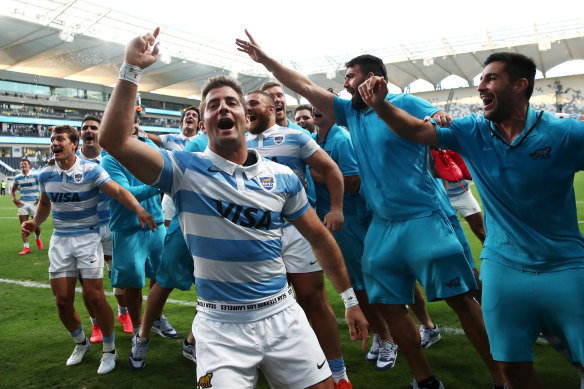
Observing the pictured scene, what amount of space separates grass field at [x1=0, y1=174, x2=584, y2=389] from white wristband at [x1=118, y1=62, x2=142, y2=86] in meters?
2.55

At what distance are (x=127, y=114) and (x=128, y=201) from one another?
7.33 ft

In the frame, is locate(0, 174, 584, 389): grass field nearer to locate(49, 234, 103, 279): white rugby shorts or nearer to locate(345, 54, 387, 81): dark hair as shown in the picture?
locate(49, 234, 103, 279): white rugby shorts

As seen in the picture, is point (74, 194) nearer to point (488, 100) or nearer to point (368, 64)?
point (368, 64)

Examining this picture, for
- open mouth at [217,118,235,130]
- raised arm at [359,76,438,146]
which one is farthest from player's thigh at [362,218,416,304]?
open mouth at [217,118,235,130]

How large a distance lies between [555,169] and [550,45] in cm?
5142

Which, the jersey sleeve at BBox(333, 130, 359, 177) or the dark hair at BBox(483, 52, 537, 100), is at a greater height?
the dark hair at BBox(483, 52, 537, 100)

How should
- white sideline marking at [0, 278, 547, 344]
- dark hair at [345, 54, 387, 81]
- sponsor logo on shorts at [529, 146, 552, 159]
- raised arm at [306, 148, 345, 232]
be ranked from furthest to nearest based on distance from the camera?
white sideline marking at [0, 278, 547, 344] < raised arm at [306, 148, 345, 232] < dark hair at [345, 54, 387, 81] < sponsor logo on shorts at [529, 146, 552, 159]

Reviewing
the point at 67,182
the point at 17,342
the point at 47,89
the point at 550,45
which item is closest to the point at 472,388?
the point at 67,182

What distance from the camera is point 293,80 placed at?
134 inches

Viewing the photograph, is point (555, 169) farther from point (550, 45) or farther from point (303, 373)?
point (550, 45)

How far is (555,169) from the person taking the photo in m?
2.24

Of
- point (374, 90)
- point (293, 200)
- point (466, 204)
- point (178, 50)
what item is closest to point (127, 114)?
point (293, 200)

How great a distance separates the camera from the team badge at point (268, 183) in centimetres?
217

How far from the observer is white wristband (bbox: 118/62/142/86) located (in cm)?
175
